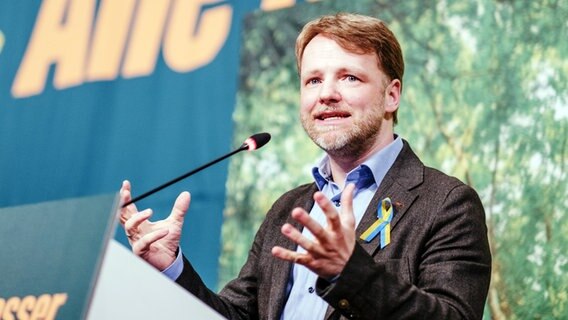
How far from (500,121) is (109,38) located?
1.99 meters

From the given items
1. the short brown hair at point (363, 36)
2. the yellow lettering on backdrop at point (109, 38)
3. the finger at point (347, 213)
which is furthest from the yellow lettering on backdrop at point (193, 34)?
the finger at point (347, 213)

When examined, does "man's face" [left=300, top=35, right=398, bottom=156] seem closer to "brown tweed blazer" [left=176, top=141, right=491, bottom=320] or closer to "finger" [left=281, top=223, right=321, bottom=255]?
"brown tweed blazer" [left=176, top=141, right=491, bottom=320]

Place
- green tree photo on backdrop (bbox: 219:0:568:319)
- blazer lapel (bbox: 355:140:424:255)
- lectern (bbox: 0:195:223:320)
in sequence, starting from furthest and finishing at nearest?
1. green tree photo on backdrop (bbox: 219:0:568:319)
2. blazer lapel (bbox: 355:140:424:255)
3. lectern (bbox: 0:195:223:320)

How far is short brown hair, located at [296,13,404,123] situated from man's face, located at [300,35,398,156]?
A: 0.07ft

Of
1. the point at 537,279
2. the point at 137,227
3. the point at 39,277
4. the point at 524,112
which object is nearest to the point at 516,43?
the point at 524,112

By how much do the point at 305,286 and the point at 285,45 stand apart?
1.50 metres

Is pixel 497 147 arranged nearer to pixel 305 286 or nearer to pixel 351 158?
pixel 351 158

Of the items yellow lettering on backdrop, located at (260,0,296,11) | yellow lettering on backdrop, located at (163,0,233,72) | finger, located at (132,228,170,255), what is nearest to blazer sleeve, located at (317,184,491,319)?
finger, located at (132,228,170,255)

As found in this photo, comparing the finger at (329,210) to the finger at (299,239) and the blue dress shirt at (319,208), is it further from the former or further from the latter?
the blue dress shirt at (319,208)

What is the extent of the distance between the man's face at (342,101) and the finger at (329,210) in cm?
71

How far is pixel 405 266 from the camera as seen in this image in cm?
220

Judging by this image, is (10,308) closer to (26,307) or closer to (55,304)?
(26,307)

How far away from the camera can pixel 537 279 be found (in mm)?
2906

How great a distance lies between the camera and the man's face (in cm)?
251
